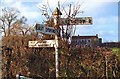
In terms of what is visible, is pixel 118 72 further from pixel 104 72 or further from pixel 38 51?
pixel 38 51

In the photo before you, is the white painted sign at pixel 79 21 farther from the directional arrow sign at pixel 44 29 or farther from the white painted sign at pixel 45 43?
the white painted sign at pixel 45 43

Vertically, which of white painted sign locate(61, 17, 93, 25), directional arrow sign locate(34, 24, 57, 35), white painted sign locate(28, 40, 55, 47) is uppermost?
white painted sign locate(61, 17, 93, 25)

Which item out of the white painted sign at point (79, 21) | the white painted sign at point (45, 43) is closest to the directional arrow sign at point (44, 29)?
the white painted sign at point (45, 43)

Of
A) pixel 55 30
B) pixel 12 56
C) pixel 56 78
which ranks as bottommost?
pixel 56 78

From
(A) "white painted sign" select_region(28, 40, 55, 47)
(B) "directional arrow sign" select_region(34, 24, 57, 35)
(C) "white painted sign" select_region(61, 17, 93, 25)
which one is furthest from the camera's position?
(C) "white painted sign" select_region(61, 17, 93, 25)

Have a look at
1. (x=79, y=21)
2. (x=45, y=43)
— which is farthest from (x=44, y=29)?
(x=79, y=21)

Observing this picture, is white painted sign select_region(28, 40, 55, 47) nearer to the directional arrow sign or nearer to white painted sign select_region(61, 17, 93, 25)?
the directional arrow sign

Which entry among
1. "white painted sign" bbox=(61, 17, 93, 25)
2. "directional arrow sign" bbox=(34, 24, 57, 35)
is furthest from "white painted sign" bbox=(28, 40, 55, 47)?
"white painted sign" bbox=(61, 17, 93, 25)

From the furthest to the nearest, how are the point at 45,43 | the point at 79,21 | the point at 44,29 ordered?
the point at 79,21 → the point at 45,43 → the point at 44,29

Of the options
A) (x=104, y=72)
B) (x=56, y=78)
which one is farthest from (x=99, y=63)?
(x=56, y=78)

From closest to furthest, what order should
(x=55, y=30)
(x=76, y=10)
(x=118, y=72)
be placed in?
(x=55, y=30) → (x=118, y=72) → (x=76, y=10)

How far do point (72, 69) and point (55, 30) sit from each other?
1.31 meters

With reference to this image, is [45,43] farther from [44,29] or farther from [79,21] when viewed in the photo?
[79,21]

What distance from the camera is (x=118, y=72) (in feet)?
27.4
